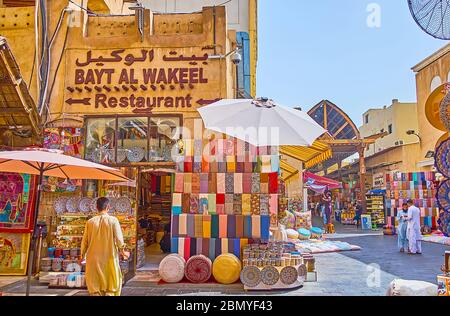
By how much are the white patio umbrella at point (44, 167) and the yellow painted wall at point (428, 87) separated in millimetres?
18527

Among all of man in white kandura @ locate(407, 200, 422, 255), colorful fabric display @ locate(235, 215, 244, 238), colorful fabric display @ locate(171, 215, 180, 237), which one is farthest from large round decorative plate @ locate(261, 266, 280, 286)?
man in white kandura @ locate(407, 200, 422, 255)

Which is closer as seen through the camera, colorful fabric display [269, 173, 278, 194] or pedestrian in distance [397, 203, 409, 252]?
colorful fabric display [269, 173, 278, 194]

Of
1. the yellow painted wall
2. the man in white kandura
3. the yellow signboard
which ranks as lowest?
the man in white kandura

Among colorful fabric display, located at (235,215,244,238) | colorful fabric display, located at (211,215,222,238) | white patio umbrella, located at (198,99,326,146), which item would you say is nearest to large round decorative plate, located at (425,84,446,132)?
white patio umbrella, located at (198,99,326,146)

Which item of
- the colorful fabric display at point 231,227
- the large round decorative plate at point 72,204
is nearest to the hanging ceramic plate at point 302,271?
the colorful fabric display at point 231,227

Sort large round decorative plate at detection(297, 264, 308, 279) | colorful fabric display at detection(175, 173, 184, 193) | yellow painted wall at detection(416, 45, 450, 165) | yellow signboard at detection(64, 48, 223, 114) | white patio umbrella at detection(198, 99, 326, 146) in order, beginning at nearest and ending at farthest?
white patio umbrella at detection(198, 99, 326, 146), large round decorative plate at detection(297, 264, 308, 279), colorful fabric display at detection(175, 173, 184, 193), yellow signboard at detection(64, 48, 223, 114), yellow painted wall at detection(416, 45, 450, 165)

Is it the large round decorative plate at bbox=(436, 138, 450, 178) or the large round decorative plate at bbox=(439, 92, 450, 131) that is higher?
the large round decorative plate at bbox=(439, 92, 450, 131)

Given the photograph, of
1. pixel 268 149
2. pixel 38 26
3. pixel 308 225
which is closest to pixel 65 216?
pixel 268 149

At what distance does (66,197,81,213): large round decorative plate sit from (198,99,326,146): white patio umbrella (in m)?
3.35

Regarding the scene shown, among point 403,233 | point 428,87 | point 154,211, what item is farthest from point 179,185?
point 428,87

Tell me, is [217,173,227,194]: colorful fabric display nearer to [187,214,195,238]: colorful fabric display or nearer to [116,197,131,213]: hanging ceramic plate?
[187,214,195,238]: colorful fabric display

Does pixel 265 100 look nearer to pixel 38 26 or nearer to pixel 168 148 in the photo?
pixel 168 148

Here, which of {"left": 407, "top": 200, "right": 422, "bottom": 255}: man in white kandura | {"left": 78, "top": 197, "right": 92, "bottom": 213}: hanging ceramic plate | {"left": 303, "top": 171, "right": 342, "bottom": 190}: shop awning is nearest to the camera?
{"left": 78, "top": 197, "right": 92, "bottom": 213}: hanging ceramic plate

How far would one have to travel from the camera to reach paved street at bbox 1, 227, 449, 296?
681 cm
